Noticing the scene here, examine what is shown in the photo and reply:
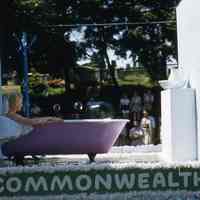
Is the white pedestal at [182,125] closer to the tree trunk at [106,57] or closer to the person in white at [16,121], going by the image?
the person in white at [16,121]

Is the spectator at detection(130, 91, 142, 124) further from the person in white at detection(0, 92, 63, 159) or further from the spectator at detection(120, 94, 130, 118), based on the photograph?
the person in white at detection(0, 92, 63, 159)

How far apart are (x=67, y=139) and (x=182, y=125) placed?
1739 millimetres

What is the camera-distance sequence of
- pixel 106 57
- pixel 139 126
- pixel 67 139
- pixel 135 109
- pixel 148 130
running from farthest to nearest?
pixel 106 57 < pixel 135 109 < pixel 139 126 < pixel 148 130 < pixel 67 139

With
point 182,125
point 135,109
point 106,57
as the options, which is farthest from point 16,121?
point 106,57

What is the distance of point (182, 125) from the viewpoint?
8.84 metres

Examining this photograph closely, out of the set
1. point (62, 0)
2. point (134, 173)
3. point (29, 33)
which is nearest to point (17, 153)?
point (134, 173)

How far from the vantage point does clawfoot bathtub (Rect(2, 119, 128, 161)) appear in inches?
360

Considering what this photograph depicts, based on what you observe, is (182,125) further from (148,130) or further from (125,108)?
(125,108)

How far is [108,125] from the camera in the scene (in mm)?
9375

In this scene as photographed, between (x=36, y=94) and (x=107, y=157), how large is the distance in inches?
523

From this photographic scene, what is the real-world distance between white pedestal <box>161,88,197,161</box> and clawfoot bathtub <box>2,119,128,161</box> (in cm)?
101

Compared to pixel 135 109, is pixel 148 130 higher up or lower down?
lower down

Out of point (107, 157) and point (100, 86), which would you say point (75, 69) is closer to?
point (100, 86)

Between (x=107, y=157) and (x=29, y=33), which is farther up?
(x=29, y=33)
